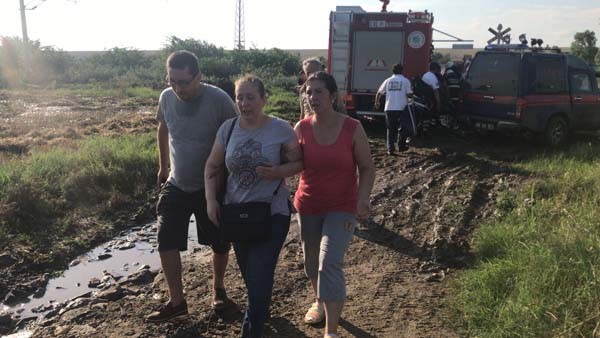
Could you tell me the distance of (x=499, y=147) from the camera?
10.4 metres

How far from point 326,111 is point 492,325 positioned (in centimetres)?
177

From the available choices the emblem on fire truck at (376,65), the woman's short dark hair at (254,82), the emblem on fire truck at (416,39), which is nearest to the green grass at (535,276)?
the woman's short dark hair at (254,82)

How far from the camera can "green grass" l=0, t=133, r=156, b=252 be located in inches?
235

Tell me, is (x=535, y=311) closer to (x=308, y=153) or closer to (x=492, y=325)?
(x=492, y=325)

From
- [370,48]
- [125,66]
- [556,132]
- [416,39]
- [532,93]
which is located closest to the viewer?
[532,93]

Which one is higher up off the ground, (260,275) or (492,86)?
(492,86)

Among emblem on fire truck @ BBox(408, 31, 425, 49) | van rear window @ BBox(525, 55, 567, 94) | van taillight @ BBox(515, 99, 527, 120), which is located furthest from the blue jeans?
emblem on fire truck @ BBox(408, 31, 425, 49)

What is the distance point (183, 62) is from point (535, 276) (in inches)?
110

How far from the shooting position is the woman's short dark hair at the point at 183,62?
348cm

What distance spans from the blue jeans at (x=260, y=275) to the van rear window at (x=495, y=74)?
7518 mm

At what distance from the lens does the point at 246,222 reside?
3039mm

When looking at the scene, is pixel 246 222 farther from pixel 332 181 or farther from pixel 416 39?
pixel 416 39

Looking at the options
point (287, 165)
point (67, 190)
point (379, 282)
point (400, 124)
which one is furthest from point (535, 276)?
point (400, 124)

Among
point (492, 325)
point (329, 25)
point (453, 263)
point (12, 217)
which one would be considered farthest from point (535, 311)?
point (329, 25)
